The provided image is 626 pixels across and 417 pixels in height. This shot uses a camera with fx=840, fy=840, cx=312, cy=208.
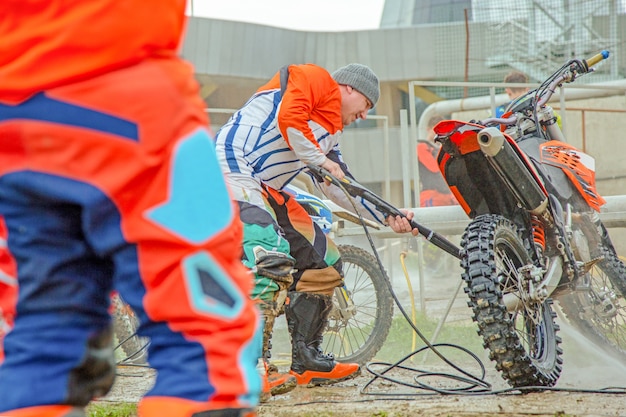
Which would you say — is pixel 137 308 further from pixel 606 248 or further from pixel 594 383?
pixel 606 248

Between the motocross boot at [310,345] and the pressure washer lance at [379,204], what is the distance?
0.56 meters

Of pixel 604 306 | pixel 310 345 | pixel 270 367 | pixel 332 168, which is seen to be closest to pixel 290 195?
pixel 332 168

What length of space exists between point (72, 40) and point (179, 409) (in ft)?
2.10

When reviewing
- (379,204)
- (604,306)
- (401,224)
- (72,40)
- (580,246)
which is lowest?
(604,306)

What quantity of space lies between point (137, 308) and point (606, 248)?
3644 mm

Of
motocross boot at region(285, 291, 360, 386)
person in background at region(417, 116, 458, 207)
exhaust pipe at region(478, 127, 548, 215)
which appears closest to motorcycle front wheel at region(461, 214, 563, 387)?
exhaust pipe at region(478, 127, 548, 215)

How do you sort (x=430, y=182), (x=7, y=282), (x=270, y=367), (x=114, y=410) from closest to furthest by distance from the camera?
(x=7, y=282) → (x=114, y=410) → (x=270, y=367) → (x=430, y=182)

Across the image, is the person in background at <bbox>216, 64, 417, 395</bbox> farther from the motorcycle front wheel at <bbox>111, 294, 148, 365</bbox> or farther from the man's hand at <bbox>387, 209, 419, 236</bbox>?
the motorcycle front wheel at <bbox>111, 294, 148, 365</bbox>

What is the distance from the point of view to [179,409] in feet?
4.41

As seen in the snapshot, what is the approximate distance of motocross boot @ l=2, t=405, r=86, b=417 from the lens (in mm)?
1367

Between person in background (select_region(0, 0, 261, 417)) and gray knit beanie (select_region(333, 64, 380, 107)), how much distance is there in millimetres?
2846

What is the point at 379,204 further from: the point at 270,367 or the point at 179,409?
the point at 179,409

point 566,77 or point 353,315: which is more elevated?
point 566,77

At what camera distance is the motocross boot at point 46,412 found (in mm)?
1367
